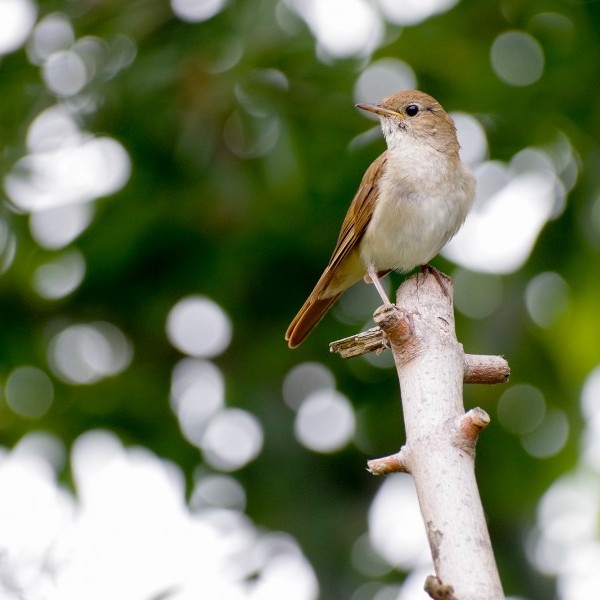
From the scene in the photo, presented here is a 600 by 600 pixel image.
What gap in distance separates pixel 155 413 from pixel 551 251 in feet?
8.02

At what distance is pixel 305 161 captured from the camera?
5965 millimetres

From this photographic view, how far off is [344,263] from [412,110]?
881 millimetres

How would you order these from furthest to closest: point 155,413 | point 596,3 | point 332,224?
point 155,413 < point 332,224 < point 596,3

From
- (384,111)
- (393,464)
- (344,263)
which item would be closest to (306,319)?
(344,263)

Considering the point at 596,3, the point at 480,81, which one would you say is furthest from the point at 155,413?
the point at 596,3

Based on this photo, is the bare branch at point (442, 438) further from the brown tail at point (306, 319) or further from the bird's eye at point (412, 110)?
the bird's eye at point (412, 110)

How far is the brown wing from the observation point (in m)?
5.49

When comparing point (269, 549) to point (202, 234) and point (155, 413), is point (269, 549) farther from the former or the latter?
point (202, 234)

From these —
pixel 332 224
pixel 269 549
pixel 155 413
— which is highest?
pixel 332 224

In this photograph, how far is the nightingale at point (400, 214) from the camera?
5445 mm

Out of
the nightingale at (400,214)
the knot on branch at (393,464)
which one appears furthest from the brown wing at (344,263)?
the knot on branch at (393,464)

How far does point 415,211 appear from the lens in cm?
546

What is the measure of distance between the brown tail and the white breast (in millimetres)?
296

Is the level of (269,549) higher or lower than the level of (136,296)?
lower
